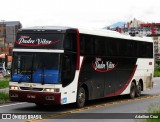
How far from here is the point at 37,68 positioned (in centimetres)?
1714

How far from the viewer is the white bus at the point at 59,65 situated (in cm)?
1694

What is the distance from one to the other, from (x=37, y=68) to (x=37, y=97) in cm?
104

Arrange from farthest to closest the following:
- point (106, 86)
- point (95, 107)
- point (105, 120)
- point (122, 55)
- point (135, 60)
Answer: point (135, 60) < point (122, 55) < point (106, 86) < point (95, 107) < point (105, 120)

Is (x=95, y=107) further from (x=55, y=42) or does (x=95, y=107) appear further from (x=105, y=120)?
(x=105, y=120)

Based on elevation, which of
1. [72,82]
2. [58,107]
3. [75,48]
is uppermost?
[75,48]

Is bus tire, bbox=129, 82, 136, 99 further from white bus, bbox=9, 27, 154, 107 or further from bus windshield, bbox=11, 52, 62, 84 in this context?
bus windshield, bbox=11, 52, 62, 84

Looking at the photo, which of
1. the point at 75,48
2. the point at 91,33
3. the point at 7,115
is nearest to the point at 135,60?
the point at 91,33

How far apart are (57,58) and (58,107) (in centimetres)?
298

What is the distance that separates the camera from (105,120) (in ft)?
47.4

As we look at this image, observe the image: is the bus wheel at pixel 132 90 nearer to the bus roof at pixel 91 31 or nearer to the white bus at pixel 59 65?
the bus roof at pixel 91 31

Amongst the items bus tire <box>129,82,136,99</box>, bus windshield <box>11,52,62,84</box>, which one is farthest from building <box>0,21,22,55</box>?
bus windshield <box>11,52,62,84</box>

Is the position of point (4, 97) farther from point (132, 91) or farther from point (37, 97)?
point (132, 91)

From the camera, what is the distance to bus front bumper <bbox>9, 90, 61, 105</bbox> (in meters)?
16.8

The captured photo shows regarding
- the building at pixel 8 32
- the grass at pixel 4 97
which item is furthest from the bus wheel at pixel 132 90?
the building at pixel 8 32
